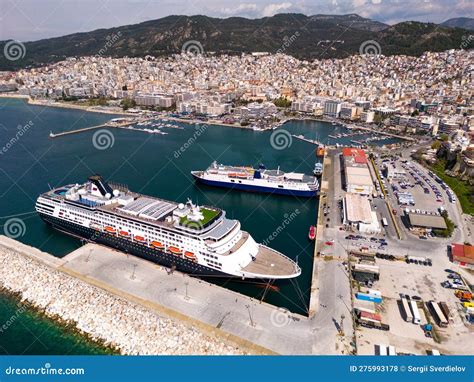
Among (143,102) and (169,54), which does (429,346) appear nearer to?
(143,102)

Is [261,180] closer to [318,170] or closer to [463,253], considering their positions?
[318,170]

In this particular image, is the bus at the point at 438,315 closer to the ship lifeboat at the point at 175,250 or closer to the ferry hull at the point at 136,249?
the ferry hull at the point at 136,249

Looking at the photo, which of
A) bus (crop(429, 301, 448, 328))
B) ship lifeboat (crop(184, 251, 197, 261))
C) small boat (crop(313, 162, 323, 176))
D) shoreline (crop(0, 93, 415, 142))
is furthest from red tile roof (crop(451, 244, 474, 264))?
shoreline (crop(0, 93, 415, 142))

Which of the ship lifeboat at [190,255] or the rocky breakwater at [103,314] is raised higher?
the ship lifeboat at [190,255]

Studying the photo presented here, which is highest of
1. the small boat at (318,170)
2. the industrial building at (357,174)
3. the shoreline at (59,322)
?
the industrial building at (357,174)

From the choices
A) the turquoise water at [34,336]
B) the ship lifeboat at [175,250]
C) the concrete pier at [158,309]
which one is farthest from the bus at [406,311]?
the turquoise water at [34,336]

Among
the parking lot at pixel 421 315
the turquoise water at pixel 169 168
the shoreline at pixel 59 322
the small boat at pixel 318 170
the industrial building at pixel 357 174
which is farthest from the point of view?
the small boat at pixel 318 170
